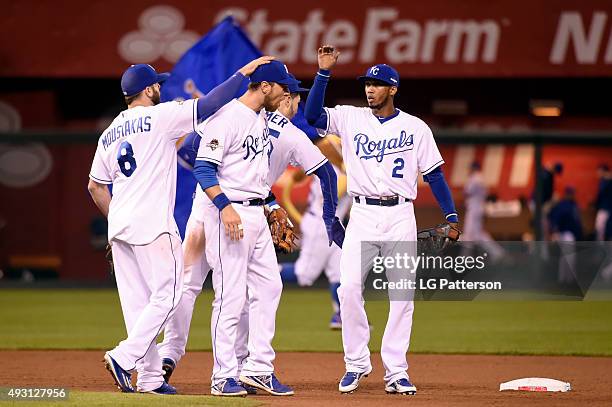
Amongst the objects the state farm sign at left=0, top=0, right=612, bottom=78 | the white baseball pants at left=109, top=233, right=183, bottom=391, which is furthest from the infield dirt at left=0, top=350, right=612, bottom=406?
the state farm sign at left=0, top=0, right=612, bottom=78

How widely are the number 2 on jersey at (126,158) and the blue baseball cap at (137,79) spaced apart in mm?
415

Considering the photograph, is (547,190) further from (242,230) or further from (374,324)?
(242,230)

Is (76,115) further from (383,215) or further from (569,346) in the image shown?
(383,215)

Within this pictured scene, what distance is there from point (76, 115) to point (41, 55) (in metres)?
1.62

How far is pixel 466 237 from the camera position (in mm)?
19641

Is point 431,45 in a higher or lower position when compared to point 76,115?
higher

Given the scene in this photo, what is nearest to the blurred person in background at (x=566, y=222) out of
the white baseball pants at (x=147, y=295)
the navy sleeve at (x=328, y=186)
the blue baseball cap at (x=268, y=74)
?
the navy sleeve at (x=328, y=186)

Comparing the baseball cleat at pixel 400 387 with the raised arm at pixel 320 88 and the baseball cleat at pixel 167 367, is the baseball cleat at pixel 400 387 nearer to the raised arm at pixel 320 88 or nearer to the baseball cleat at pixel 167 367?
the baseball cleat at pixel 167 367

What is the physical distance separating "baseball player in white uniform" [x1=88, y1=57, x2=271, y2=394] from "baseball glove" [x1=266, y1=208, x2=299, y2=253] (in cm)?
74

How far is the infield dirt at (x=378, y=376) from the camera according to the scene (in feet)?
25.4

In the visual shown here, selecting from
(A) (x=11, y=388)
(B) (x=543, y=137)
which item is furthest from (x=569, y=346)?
(B) (x=543, y=137)

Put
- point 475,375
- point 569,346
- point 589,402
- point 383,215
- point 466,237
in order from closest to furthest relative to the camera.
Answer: point 589,402 → point 383,215 → point 475,375 → point 569,346 → point 466,237

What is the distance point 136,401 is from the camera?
708 centimetres

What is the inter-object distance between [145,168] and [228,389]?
1523 mm
